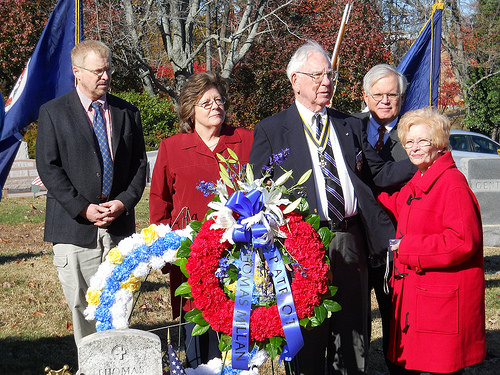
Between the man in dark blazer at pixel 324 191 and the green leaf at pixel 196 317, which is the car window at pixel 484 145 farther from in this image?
the green leaf at pixel 196 317

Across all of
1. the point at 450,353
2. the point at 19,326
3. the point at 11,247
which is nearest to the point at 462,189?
the point at 450,353

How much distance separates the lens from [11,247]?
32.7 feet

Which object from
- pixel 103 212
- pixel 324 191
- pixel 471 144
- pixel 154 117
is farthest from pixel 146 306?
pixel 471 144

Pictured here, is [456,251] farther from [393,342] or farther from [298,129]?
[298,129]

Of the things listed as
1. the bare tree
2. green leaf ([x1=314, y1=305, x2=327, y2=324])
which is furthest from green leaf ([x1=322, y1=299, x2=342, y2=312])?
the bare tree

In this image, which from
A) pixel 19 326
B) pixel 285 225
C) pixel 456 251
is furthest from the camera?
pixel 19 326

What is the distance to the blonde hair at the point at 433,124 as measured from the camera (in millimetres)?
3615

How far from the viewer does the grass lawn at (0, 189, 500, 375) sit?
5.25 metres

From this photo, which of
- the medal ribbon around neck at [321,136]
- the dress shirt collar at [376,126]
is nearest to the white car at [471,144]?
the dress shirt collar at [376,126]

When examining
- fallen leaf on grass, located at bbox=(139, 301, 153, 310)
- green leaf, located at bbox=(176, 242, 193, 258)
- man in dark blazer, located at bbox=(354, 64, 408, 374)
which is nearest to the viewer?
green leaf, located at bbox=(176, 242, 193, 258)

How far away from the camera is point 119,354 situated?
322 cm

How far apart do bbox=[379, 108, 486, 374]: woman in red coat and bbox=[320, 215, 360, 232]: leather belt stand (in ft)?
0.91

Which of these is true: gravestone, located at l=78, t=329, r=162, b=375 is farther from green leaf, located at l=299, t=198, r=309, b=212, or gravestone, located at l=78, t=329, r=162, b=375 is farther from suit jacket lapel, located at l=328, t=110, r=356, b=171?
suit jacket lapel, located at l=328, t=110, r=356, b=171

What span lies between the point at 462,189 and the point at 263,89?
16.5 meters
